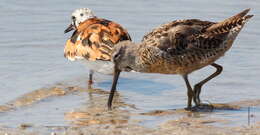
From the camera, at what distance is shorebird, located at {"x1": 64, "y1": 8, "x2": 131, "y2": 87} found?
10859mm

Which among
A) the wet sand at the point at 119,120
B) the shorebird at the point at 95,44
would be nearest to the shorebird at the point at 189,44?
the wet sand at the point at 119,120

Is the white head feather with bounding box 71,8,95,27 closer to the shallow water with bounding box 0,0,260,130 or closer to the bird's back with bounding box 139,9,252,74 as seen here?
the shallow water with bounding box 0,0,260,130

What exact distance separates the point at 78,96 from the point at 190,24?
229cm

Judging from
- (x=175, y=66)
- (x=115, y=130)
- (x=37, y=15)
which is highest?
(x=37, y=15)

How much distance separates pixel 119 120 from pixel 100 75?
3620 millimetres

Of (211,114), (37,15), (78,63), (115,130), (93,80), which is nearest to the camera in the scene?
(115,130)

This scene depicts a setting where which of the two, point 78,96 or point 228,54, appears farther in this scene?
point 228,54

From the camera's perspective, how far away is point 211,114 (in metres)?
9.11

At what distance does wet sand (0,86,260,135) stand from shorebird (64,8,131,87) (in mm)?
520

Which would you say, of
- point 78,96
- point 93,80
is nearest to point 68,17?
point 93,80

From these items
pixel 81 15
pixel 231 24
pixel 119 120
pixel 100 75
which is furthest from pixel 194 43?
pixel 81 15

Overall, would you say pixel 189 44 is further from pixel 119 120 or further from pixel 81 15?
pixel 81 15

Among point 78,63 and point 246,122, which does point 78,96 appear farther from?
point 246,122

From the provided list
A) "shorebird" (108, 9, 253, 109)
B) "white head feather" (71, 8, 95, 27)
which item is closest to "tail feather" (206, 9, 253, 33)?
"shorebird" (108, 9, 253, 109)
